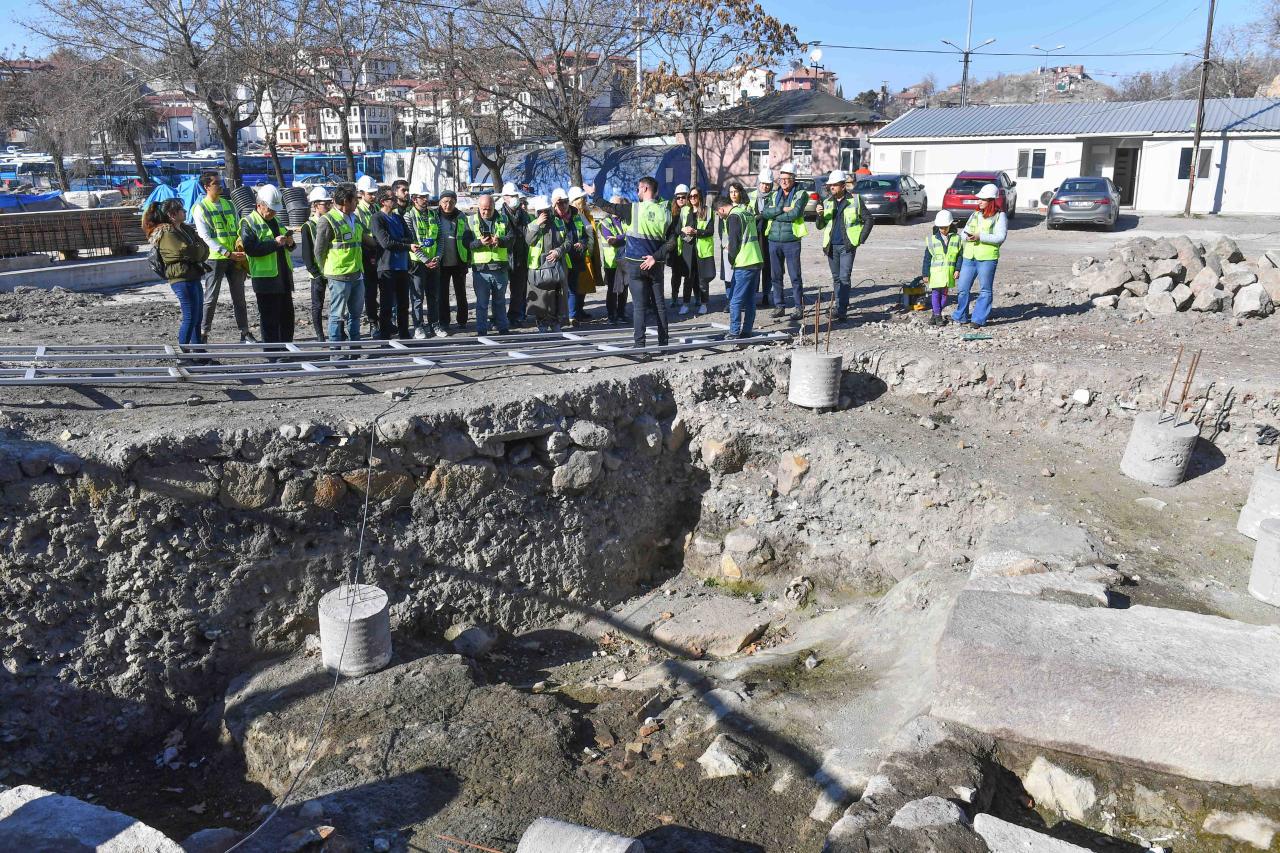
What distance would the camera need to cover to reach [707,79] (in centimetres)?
2697

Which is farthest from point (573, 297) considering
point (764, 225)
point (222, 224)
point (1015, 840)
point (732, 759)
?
point (1015, 840)

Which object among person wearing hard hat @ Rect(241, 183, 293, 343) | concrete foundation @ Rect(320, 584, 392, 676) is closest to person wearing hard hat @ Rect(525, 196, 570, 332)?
person wearing hard hat @ Rect(241, 183, 293, 343)

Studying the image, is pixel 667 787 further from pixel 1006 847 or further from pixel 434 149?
pixel 434 149

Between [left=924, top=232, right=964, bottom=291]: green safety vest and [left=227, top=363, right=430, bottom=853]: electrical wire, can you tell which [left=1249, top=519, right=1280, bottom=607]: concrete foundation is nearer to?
[left=924, top=232, right=964, bottom=291]: green safety vest

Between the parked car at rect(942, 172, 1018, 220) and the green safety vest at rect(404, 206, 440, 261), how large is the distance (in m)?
15.8

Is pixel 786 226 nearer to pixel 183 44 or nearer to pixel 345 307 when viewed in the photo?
pixel 345 307

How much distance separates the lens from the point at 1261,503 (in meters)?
6.21

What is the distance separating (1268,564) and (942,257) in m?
5.26

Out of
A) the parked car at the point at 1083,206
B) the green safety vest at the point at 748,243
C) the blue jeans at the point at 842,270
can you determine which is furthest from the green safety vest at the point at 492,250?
the parked car at the point at 1083,206

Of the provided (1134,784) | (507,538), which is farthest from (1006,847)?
(507,538)

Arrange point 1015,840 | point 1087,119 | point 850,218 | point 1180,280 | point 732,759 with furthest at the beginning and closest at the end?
point 1087,119, point 1180,280, point 850,218, point 732,759, point 1015,840

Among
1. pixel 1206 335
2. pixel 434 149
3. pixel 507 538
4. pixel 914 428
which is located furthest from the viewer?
pixel 434 149

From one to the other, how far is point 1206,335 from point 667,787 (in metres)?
7.81

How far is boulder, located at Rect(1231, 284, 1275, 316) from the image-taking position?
32.6ft
